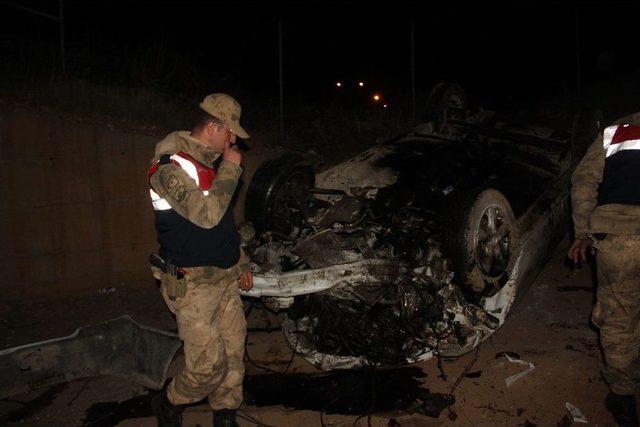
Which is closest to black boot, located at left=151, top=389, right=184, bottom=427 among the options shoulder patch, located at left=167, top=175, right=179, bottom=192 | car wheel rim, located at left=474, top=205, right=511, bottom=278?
shoulder patch, located at left=167, top=175, right=179, bottom=192

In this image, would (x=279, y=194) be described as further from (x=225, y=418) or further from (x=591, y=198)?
(x=591, y=198)

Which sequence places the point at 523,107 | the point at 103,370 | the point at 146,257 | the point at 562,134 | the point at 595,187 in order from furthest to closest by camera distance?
the point at 523,107 → the point at 146,257 → the point at 562,134 → the point at 103,370 → the point at 595,187

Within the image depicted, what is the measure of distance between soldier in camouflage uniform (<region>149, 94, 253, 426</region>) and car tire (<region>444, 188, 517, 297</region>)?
1505 mm

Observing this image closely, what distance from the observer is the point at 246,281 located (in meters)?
3.29

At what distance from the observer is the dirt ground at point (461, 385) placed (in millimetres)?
3248

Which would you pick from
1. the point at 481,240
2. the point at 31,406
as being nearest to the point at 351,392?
the point at 481,240

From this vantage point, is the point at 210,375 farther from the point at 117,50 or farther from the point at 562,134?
the point at 117,50

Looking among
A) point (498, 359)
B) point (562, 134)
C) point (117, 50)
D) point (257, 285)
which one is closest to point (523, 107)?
point (562, 134)

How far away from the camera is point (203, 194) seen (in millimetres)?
2662

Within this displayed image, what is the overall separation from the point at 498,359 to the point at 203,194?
8.46ft

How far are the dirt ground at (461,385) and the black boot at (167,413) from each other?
0.97 ft

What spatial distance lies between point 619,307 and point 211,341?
2.47m

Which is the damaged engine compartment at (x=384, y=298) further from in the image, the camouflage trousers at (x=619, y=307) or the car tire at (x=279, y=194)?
the camouflage trousers at (x=619, y=307)

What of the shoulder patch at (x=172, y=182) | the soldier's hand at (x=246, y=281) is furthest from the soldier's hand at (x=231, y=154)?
the soldier's hand at (x=246, y=281)
